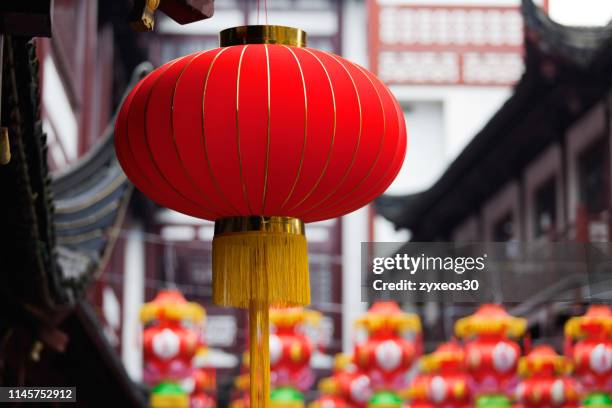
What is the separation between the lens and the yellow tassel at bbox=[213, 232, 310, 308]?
12.3ft

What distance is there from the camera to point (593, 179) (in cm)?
1212

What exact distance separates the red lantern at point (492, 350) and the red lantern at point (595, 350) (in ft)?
2.52

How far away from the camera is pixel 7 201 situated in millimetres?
4574

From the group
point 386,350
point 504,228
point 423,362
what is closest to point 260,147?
point 386,350

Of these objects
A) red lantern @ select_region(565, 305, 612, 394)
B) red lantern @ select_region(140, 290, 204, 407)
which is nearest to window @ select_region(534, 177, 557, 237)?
red lantern @ select_region(565, 305, 612, 394)

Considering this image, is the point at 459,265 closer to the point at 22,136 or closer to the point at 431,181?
the point at 22,136

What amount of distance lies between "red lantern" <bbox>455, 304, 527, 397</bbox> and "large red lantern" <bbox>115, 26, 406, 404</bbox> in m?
6.05

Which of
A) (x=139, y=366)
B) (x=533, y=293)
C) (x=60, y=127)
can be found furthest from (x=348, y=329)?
(x=60, y=127)

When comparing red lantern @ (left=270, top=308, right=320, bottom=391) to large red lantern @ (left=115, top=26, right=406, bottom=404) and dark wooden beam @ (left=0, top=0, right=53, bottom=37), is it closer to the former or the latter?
large red lantern @ (left=115, top=26, right=406, bottom=404)

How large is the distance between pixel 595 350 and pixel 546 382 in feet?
3.04

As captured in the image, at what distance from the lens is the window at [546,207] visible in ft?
43.3

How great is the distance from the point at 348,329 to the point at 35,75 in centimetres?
1273

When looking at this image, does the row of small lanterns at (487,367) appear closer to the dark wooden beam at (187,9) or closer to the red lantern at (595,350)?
the red lantern at (595,350)

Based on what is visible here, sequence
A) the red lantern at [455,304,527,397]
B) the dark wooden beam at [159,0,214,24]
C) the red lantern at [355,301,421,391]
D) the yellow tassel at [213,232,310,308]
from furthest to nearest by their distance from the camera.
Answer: the red lantern at [355,301,421,391] < the red lantern at [455,304,527,397] < the yellow tassel at [213,232,310,308] < the dark wooden beam at [159,0,214,24]
